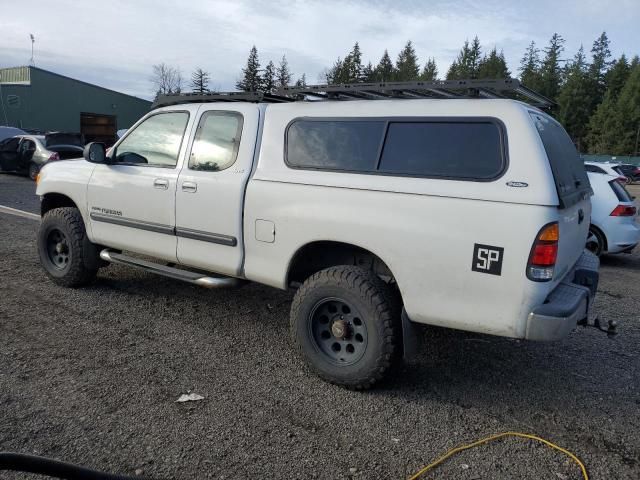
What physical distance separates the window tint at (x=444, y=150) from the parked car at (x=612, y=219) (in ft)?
19.0

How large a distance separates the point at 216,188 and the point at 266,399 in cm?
174

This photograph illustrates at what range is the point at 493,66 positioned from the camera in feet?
277

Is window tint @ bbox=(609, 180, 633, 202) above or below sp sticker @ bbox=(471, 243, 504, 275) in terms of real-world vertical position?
above

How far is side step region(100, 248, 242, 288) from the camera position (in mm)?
4227

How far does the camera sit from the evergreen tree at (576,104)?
7375 cm

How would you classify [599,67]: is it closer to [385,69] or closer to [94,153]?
[385,69]

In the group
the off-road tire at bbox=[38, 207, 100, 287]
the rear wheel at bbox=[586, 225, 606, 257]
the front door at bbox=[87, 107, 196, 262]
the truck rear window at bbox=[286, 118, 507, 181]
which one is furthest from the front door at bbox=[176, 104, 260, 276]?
the rear wheel at bbox=[586, 225, 606, 257]

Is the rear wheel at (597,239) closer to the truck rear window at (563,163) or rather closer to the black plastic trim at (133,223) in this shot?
the truck rear window at (563,163)

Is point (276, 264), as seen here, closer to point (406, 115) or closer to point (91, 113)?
point (406, 115)

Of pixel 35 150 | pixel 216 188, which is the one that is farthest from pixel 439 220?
pixel 35 150

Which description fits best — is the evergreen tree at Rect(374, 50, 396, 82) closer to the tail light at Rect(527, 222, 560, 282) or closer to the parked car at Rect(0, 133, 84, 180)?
the parked car at Rect(0, 133, 84, 180)

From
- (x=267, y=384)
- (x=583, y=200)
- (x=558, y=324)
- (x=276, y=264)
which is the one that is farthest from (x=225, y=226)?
(x=583, y=200)

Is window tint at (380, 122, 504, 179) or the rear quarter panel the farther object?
window tint at (380, 122, 504, 179)

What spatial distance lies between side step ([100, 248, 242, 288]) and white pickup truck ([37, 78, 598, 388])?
0.02 m
